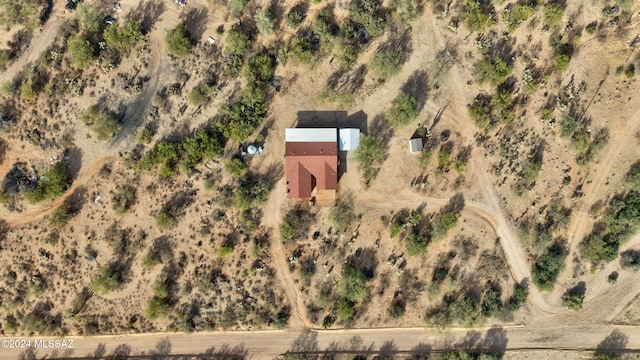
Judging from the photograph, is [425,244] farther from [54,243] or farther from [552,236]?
[54,243]

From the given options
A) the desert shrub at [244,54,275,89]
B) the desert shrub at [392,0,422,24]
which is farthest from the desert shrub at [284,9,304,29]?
the desert shrub at [392,0,422,24]

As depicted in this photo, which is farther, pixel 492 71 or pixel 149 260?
pixel 149 260

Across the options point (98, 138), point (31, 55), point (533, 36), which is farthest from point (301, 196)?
point (31, 55)

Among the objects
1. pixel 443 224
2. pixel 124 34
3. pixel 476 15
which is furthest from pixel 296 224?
pixel 476 15

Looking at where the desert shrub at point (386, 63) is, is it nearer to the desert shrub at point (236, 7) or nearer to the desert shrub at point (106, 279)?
the desert shrub at point (236, 7)

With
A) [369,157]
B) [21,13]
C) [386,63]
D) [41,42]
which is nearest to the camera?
[386,63]

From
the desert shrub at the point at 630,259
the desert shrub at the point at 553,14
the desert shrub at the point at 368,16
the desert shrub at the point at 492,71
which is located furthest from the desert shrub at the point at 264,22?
the desert shrub at the point at 630,259

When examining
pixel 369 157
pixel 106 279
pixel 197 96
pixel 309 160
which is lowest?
pixel 106 279

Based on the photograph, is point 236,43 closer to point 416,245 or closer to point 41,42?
point 41,42

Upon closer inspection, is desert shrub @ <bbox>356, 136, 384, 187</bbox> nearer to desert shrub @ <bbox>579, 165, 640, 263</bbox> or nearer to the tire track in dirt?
desert shrub @ <bbox>579, 165, 640, 263</bbox>
